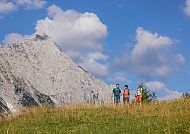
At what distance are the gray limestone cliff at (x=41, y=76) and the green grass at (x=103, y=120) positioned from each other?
5505 centimetres

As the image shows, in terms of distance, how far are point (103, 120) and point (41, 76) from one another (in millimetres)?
77850

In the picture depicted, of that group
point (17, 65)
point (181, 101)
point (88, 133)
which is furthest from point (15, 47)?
point (88, 133)

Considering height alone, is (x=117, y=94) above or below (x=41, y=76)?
below

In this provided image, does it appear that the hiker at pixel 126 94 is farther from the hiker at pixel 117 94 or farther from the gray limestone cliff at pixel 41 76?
the gray limestone cliff at pixel 41 76

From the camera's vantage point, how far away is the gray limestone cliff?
91.1 m

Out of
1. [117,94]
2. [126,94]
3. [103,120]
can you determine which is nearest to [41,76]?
[117,94]

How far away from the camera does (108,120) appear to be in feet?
79.6

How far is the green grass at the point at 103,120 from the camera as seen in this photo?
20.4 metres

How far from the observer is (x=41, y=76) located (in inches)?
3986

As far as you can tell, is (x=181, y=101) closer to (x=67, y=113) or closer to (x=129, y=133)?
(x=67, y=113)

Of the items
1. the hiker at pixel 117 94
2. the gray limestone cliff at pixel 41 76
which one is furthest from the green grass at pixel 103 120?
the gray limestone cliff at pixel 41 76

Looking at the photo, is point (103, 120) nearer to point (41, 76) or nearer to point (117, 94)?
point (117, 94)

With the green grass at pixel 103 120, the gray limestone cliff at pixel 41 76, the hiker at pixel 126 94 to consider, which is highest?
the gray limestone cliff at pixel 41 76

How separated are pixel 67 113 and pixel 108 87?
68.8 m
